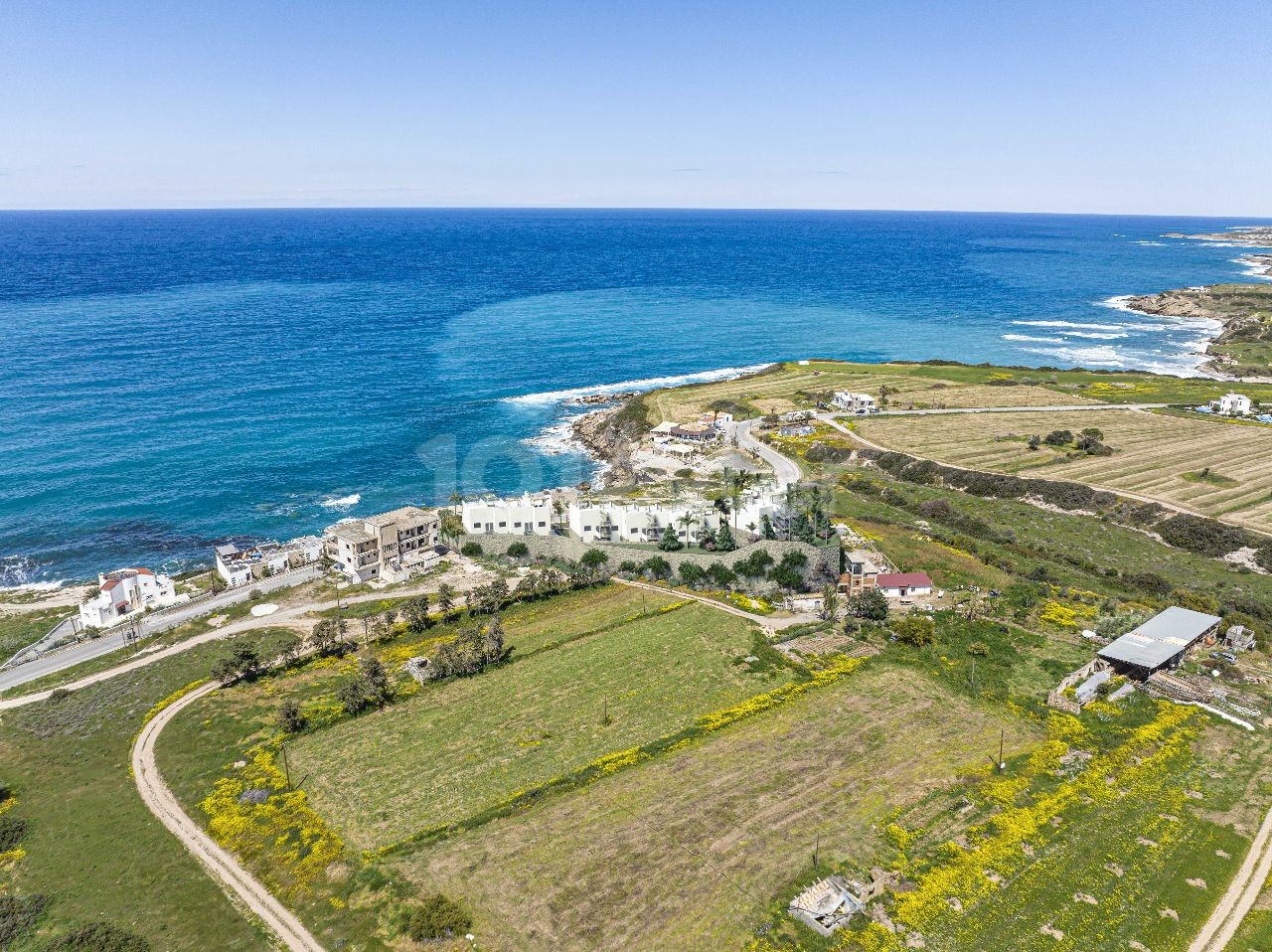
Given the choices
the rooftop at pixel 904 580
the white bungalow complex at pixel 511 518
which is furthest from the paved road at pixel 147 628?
the rooftop at pixel 904 580

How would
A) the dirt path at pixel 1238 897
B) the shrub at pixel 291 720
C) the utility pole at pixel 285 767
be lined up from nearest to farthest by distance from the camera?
the dirt path at pixel 1238 897 → the utility pole at pixel 285 767 → the shrub at pixel 291 720

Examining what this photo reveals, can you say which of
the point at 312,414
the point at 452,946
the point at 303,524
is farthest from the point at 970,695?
the point at 312,414

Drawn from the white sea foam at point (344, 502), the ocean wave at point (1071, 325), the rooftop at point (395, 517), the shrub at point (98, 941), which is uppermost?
the ocean wave at point (1071, 325)

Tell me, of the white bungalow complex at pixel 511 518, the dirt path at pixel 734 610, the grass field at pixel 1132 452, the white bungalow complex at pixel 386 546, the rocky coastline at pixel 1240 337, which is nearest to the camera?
the dirt path at pixel 734 610

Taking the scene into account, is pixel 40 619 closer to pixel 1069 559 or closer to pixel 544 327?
pixel 1069 559

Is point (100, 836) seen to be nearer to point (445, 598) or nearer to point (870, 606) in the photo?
point (445, 598)

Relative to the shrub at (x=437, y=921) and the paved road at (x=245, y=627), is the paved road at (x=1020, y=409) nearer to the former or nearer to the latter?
the paved road at (x=245, y=627)
